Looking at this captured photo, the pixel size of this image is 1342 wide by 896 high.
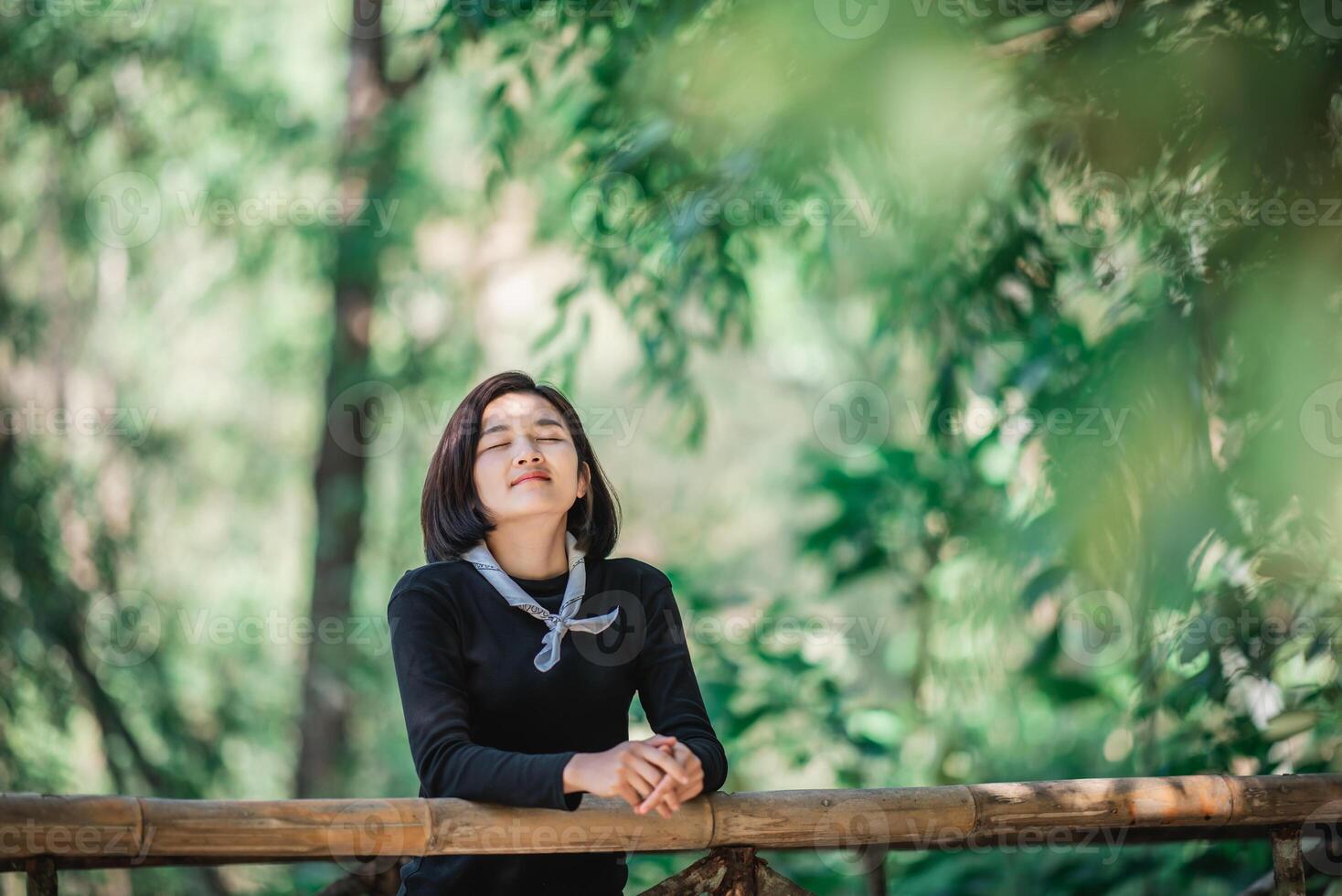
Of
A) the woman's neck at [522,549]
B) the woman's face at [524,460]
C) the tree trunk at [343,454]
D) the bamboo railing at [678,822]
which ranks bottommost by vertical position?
the tree trunk at [343,454]

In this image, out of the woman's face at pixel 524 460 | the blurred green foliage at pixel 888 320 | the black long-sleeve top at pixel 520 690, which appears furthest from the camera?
the blurred green foliage at pixel 888 320

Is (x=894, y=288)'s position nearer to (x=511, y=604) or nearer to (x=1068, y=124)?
(x=1068, y=124)

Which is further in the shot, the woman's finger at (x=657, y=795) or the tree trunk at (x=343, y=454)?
the tree trunk at (x=343, y=454)

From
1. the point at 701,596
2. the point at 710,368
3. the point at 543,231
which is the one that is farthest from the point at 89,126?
the point at 710,368

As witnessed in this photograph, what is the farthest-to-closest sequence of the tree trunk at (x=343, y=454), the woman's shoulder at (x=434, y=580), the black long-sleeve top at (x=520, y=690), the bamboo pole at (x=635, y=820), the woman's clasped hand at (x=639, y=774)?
1. the tree trunk at (x=343, y=454)
2. the woman's shoulder at (x=434, y=580)
3. the black long-sleeve top at (x=520, y=690)
4. the woman's clasped hand at (x=639, y=774)
5. the bamboo pole at (x=635, y=820)

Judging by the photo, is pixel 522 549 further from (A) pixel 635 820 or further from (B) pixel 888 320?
(B) pixel 888 320

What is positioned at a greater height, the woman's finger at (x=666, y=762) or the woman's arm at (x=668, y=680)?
the woman's finger at (x=666, y=762)

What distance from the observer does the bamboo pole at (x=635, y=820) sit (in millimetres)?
1237

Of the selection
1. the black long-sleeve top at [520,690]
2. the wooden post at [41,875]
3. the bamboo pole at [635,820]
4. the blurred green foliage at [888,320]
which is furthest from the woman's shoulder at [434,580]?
the blurred green foliage at [888,320]

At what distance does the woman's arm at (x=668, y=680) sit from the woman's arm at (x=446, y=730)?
22cm

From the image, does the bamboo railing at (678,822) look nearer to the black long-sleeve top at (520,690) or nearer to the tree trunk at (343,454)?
the black long-sleeve top at (520,690)

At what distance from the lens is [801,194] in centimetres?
281

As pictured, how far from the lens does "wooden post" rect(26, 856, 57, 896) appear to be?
1250mm

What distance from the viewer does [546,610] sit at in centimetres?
163
